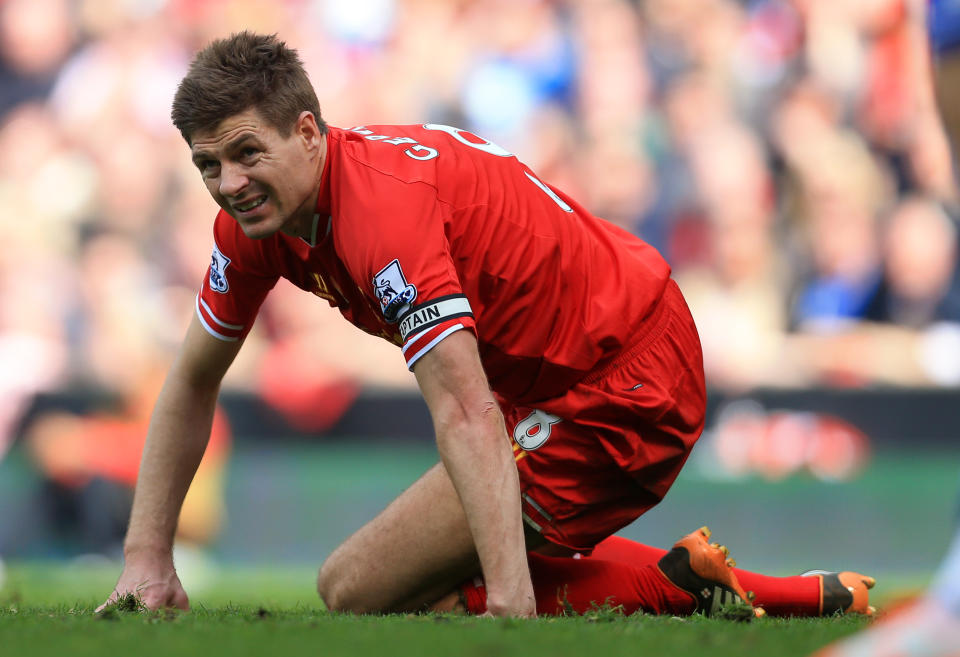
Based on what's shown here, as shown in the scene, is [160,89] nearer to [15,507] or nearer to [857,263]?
[15,507]

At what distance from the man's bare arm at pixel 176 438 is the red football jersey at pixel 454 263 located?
101mm

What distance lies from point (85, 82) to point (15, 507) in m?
3.24

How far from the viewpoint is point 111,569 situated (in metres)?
7.58

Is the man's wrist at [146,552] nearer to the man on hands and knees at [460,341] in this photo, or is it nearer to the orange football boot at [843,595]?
the man on hands and knees at [460,341]

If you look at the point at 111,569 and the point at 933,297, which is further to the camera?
the point at 933,297

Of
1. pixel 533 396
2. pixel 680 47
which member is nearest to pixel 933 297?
pixel 680 47

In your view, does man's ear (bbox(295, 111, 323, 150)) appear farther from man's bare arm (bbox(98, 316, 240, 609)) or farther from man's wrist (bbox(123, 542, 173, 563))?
man's wrist (bbox(123, 542, 173, 563))

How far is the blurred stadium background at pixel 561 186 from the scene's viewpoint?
8516 millimetres

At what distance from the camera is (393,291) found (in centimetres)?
304

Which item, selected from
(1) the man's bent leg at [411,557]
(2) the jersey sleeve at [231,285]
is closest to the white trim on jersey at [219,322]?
(2) the jersey sleeve at [231,285]

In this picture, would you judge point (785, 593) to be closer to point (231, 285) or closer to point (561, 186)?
point (231, 285)

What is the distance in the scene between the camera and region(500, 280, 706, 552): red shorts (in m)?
3.68

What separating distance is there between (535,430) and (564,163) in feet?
18.7

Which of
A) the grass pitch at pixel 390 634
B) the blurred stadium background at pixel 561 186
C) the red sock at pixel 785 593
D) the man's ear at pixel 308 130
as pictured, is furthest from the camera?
the blurred stadium background at pixel 561 186
